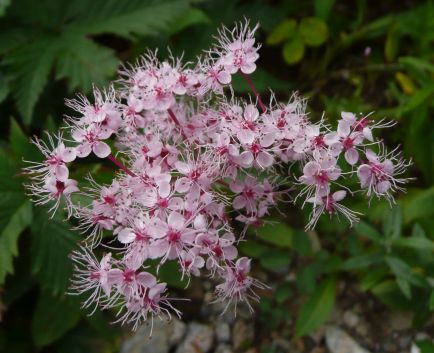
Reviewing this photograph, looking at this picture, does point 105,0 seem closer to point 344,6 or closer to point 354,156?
point 344,6

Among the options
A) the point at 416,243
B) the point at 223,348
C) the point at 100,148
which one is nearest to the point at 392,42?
the point at 416,243

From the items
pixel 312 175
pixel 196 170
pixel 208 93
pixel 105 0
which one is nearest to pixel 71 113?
pixel 105 0

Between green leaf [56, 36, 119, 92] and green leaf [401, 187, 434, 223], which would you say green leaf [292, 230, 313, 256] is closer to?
green leaf [401, 187, 434, 223]

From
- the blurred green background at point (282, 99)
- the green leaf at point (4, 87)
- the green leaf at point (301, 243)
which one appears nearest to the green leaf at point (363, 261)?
the blurred green background at point (282, 99)

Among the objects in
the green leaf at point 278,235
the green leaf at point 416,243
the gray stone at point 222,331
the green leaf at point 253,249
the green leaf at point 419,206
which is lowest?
the gray stone at point 222,331

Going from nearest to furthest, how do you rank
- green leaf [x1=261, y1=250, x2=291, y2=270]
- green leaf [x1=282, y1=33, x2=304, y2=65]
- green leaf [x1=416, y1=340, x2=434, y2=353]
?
1. green leaf [x1=416, y1=340, x2=434, y2=353]
2. green leaf [x1=261, y1=250, x2=291, y2=270]
3. green leaf [x1=282, y1=33, x2=304, y2=65]

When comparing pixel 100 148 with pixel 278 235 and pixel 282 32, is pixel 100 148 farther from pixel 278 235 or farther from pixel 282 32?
pixel 282 32

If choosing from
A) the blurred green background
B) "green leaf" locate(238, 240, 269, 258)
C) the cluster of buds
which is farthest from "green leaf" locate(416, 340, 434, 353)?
"green leaf" locate(238, 240, 269, 258)

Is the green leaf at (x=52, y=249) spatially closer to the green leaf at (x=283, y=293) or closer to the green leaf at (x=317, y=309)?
the green leaf at (x=283, y=293)
